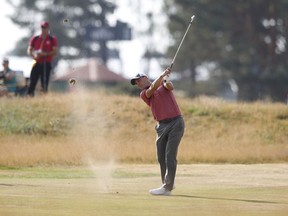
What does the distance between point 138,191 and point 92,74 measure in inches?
1266

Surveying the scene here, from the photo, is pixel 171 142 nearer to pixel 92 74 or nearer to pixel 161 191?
pixel 161 191

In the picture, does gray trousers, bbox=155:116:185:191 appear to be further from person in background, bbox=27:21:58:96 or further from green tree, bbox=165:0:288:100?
green tree, bbox=165:0:288:100

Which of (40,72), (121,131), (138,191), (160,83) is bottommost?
(121,131)

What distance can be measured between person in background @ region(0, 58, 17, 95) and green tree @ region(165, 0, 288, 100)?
1290 inches

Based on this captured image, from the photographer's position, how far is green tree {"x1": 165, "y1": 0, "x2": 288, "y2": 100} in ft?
220

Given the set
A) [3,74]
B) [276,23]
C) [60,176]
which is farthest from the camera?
[276,23]

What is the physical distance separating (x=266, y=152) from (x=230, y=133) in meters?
3.37

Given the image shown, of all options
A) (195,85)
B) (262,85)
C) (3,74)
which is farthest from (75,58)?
(3,74)

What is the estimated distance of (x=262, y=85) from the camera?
224 feet

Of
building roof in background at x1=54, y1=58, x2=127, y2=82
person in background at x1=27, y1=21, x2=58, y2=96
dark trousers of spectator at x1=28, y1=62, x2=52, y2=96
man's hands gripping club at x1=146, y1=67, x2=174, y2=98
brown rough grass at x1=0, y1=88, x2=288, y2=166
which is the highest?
man's hands gripping club at x1=146, y1=67, x2=174, y2=98

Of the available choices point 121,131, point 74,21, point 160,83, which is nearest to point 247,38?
point 74,21

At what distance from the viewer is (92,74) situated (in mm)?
50375

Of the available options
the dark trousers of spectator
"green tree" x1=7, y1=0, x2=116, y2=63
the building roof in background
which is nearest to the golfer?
the dark trousers of spectator

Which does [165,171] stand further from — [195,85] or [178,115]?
[195,85]
